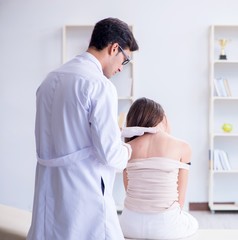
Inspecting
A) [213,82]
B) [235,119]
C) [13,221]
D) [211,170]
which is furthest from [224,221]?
[13,221]

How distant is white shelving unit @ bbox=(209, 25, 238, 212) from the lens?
445 cm

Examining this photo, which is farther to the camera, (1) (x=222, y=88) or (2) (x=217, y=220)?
(1) (x=222, y=88)

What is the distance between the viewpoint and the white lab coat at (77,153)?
1.42m

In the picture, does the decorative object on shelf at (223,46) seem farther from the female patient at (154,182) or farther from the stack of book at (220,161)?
the female patient at (154,182)

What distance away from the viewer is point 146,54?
452 cm

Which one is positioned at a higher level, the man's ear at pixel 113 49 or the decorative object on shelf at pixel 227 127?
the man's ear at pixel 113 49

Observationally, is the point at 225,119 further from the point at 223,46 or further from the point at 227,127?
the point at 223,46

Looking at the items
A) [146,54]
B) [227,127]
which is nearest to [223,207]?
[227,127]

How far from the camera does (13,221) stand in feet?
7.26

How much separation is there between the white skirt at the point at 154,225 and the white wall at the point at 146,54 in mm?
2710

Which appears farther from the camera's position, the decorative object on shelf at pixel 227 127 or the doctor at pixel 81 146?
the decorative object on shelf at pixel 227 127

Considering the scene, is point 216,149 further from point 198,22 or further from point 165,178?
point 165,178

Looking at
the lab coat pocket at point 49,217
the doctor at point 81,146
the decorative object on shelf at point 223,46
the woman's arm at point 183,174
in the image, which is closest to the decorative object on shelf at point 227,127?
the decorative object on shelf at point 223,46

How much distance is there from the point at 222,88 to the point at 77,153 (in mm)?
3196
